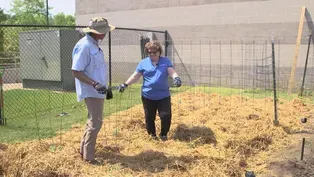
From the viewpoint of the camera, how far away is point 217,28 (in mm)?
12539

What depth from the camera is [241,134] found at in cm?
556

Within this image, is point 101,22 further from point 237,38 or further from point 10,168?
point 237,38

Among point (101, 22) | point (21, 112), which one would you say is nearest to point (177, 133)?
point (101, 22)

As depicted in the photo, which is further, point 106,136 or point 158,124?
point 158,124

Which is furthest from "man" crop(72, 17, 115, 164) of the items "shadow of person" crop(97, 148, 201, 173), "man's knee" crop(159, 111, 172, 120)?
"man's knee" crop(159, 111, 172, 120)

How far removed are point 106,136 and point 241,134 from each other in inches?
87.9

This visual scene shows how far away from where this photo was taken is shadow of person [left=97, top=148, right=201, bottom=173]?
168 inches

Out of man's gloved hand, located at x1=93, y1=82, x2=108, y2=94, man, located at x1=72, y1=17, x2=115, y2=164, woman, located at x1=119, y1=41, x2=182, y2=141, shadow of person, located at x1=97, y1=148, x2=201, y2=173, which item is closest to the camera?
man's gloved hand, located at x1=93, y1=82, x2=108, y2=94

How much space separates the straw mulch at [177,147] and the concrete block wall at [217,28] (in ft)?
13.9

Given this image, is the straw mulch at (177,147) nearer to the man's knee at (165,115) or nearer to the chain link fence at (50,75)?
the man's knee at (165,115)

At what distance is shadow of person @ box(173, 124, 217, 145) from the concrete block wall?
650 centimetres

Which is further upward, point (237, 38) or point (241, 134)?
point (237, 38)

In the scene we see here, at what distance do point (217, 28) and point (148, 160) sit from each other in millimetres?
8893

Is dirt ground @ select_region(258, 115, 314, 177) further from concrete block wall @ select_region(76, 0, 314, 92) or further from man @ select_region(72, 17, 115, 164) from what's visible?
concrete block wall @ select_region(76, 0, 314, 92)
